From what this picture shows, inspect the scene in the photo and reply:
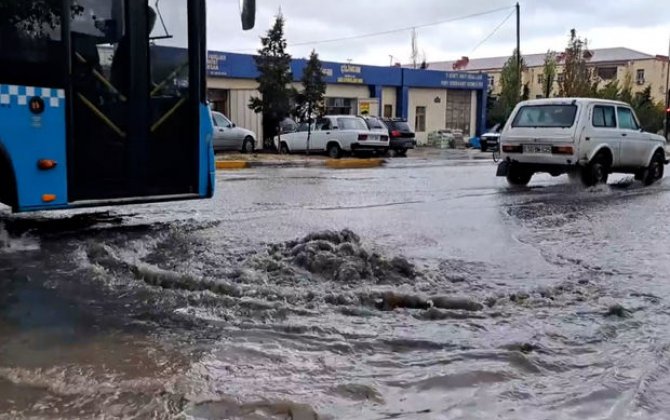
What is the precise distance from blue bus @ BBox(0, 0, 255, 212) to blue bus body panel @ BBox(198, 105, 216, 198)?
1 centimetres

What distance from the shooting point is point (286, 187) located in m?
13.8

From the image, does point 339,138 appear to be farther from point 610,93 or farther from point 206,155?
point 610,93

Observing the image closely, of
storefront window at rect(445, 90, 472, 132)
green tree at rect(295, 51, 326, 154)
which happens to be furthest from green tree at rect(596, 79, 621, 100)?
green tree at rect(295, 51, 326, 154)

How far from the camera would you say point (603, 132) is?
1455cm

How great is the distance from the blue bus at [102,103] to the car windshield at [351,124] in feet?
61.6

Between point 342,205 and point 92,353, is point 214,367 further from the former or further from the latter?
point 342,205

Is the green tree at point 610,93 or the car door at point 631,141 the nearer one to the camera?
the car door at point 631,141

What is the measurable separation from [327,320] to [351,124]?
22.3 meters

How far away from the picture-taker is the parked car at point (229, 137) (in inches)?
1027

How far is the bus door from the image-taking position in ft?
23.0

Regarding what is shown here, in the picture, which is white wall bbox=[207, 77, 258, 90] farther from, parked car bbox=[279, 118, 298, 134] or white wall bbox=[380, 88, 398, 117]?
white wall bbox=[380, 88, 398, 117]

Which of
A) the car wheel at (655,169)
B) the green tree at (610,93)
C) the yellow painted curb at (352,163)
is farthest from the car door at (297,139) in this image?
the green tree at (610,93)

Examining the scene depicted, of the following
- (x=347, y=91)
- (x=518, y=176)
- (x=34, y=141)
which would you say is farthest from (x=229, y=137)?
(x=34, y=141)

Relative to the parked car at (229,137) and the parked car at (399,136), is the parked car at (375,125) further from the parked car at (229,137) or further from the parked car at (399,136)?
the parked car at (229,137)
